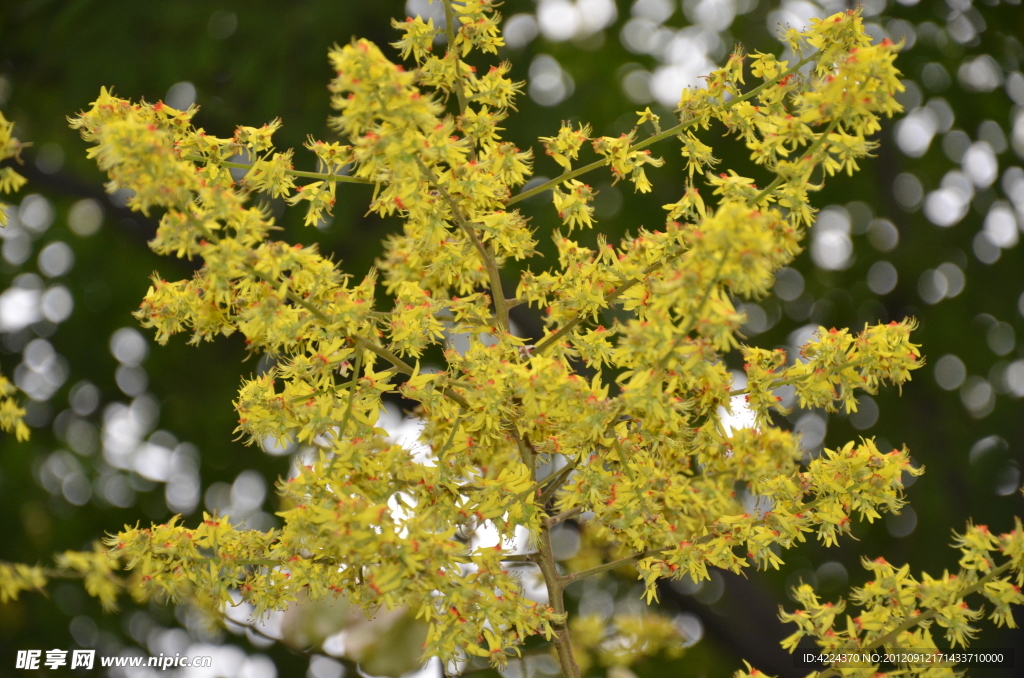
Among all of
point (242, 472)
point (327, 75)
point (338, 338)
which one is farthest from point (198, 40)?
point (338, 338)

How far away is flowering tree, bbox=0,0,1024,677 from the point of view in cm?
133

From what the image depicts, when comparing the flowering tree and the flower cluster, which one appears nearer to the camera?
the flowering tree

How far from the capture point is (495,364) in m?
1.47

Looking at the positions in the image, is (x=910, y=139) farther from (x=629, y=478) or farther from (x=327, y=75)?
(x=629, y=478)

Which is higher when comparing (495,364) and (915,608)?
(495,364)

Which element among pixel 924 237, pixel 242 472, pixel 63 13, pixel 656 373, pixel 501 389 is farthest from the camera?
pixel 242 472

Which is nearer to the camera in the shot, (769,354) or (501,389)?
(501,389)

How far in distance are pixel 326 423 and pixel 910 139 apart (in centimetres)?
413

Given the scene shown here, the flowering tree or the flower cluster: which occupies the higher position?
the flowering tree

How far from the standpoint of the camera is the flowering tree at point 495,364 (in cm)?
133

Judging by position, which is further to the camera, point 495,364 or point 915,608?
point 915,608

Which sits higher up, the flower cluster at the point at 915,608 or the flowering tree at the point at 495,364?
the flowering tree at the point at 495,364

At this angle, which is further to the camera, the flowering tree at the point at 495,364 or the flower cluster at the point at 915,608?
the flower cluster at the point at 915,608

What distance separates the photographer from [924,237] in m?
4.39
